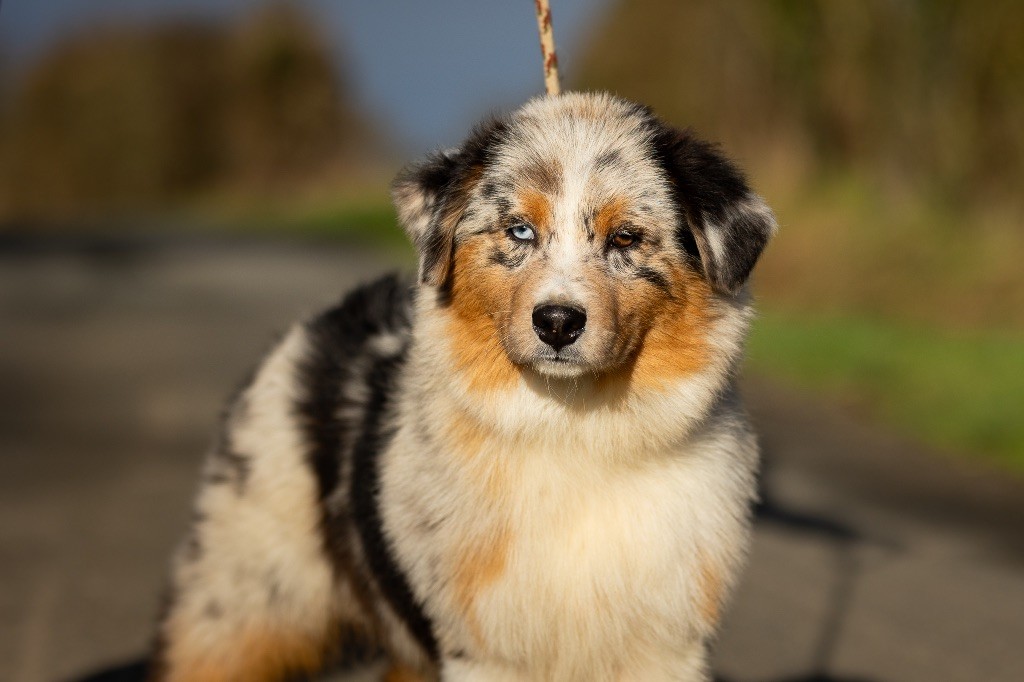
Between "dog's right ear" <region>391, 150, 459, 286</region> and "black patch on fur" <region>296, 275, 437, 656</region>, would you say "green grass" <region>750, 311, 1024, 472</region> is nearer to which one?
"black patch on fur" <region>296, 275, 437, 656</region>

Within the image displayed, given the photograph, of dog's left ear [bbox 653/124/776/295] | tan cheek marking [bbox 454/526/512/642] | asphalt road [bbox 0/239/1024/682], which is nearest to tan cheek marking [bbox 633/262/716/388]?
dog's left ear [bbox 653/124/776/295]

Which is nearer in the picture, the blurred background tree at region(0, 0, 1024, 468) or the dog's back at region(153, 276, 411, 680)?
A: the dog's back at region(153, 276, 411, 680)

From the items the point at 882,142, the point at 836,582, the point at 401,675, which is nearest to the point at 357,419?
the point at 401,675

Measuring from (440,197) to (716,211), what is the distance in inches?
36.9

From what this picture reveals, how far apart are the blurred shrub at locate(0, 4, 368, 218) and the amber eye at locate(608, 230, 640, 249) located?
35792mm

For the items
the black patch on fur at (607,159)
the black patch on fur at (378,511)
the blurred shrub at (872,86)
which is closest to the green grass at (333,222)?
the blurred shrub at (872,86)

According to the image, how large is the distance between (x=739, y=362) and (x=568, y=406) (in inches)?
23.3

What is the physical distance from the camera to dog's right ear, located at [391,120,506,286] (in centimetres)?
430

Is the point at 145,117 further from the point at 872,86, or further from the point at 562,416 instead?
the point at 562,416

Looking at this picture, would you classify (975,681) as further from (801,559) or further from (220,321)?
(220,321)

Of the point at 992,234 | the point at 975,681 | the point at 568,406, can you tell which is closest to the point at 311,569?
the point at 568,406

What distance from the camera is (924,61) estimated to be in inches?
600

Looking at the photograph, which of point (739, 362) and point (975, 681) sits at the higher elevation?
point (739, 362)

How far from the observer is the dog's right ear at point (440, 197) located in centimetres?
430
